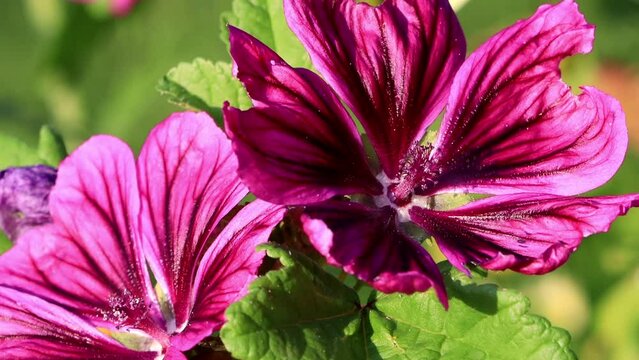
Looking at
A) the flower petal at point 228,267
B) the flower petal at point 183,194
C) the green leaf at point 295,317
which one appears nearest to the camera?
the green leaf at point 295,317

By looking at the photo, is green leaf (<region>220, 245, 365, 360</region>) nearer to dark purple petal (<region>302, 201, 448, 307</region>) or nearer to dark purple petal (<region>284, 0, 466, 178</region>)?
dark purple petal (<region>302, 201, 448, 307</region>)

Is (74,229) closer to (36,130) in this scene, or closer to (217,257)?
(217,257)

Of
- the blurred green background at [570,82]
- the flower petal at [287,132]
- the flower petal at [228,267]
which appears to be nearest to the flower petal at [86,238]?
the flower petal at [228,267]

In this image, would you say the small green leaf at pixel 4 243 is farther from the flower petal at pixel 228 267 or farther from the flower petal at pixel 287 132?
the flower petal at pixel 287 132

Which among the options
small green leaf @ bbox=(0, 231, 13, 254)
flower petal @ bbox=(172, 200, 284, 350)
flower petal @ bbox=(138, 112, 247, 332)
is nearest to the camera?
flower petal @ bbox=(172, 200, 284, 350)

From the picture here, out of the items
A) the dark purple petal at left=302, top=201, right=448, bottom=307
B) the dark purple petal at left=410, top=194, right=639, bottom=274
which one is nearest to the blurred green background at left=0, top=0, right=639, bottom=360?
the dark purple petal at left=410, top=194, right=639, bottom=274

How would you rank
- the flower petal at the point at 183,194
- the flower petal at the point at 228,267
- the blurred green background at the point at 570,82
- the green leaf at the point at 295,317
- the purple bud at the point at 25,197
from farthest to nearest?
1. the blurred green background at the point at 570,82
2. the purple bud at the point at 25,197
3. the flower petal at the point at 183,194
4. the flower petal at the point at 228,267
5. the green leaf at the point at 295,317

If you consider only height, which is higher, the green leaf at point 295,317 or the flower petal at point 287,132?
the flower petal at point 287,132
